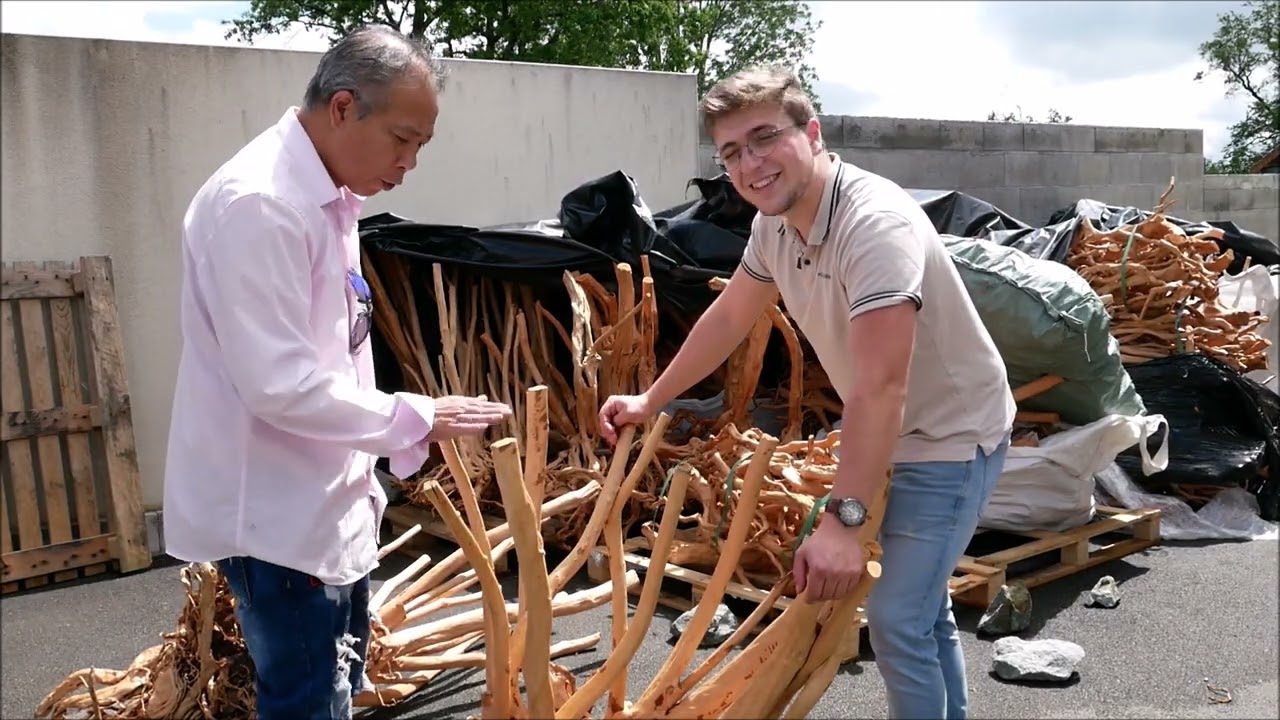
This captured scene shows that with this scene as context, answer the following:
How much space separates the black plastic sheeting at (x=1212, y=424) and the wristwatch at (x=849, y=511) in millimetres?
3756

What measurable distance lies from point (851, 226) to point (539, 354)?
3.43 meters

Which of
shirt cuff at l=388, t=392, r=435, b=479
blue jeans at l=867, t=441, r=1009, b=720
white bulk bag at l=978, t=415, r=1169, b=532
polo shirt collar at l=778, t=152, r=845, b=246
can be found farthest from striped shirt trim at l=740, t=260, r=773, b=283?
white bulk bag at l=978, t=415, r=1169, b=532

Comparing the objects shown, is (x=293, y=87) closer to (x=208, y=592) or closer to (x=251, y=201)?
(x=208, y=592)

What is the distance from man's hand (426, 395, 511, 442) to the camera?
1.94m

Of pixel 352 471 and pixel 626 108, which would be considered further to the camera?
pixel 626 108

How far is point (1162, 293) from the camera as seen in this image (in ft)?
17.2

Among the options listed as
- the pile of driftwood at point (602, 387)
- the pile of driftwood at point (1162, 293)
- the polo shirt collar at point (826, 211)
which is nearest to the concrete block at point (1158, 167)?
the pile of driftwood at point (1162, 293)

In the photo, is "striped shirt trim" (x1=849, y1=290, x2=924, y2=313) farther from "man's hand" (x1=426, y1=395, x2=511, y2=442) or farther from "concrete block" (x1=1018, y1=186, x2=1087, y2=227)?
"concrete block" (x1=1018, y1=186, x2=1087, y2=227)

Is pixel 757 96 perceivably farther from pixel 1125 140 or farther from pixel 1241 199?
pixel 1241 199

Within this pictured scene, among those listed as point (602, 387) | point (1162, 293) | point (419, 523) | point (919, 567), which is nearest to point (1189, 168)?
point (1162, 293)

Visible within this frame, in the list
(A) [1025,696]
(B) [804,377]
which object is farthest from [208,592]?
(B) [804,377]

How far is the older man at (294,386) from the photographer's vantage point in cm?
180

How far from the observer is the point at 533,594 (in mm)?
1645

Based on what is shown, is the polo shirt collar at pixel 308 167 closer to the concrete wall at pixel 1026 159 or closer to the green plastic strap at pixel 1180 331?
the green plastic strap at pixel 1180 331
